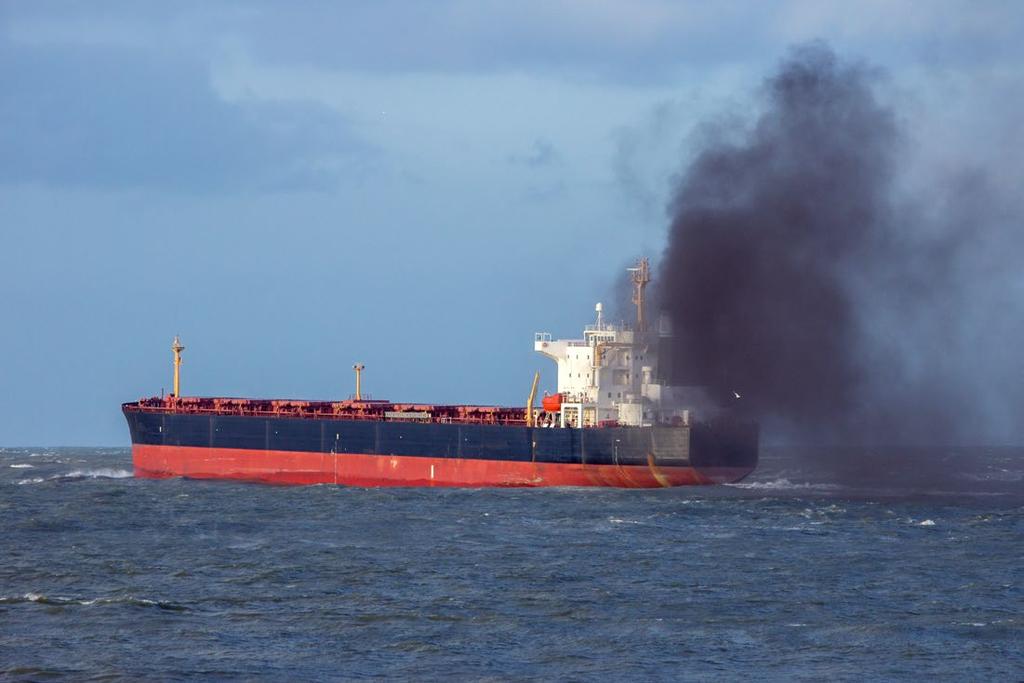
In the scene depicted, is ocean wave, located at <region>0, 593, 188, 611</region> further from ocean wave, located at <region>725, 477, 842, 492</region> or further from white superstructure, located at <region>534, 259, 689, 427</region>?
ocean wave, located at <region>725, 477, 842, 492</region>

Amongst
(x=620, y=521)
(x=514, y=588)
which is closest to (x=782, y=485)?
(x=620, y=521)

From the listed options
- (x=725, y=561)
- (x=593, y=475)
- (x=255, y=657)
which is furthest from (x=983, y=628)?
(x=593, y=475)

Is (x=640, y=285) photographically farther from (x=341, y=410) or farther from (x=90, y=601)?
(x=90, y=601)

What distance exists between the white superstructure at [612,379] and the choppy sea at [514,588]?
7.01 meters

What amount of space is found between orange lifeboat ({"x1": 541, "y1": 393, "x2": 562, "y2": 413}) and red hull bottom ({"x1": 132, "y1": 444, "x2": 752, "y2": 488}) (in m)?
3.30

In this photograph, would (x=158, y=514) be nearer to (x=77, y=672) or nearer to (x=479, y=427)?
(x=479, y=427)

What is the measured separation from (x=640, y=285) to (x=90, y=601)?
41.9 meters

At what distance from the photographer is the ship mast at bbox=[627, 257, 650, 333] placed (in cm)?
7275

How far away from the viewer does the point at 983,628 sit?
3375 centimetres

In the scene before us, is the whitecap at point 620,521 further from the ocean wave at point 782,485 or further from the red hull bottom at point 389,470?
the ocean wave at point 782,485

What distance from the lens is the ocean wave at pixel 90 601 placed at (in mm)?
36344

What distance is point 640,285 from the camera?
73.4 m

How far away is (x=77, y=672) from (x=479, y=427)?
41.5m

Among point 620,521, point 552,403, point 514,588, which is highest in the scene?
point 552,403
